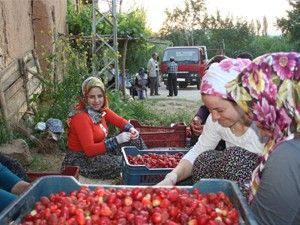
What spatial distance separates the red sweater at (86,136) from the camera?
16.1 feet

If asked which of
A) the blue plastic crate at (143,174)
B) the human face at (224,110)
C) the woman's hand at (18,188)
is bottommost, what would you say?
the blue plastic crate at (143,174)

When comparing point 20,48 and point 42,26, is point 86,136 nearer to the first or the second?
point 20,48

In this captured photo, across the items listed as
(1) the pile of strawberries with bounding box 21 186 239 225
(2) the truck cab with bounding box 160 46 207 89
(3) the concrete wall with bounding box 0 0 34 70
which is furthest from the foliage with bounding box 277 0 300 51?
(1) the pile of strawberries with bounding box 21 186 239 225

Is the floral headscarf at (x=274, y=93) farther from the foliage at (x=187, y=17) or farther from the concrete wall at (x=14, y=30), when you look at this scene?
the foliage at (x=187, y=17)

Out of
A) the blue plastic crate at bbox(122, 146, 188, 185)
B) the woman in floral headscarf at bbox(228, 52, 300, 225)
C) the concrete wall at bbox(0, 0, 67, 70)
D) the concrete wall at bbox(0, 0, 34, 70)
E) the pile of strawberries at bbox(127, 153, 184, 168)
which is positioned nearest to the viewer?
the woman in floral headscarf at bbox(228, 52, 300, 225)

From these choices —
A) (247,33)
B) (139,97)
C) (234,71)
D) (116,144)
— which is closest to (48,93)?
(116,144)

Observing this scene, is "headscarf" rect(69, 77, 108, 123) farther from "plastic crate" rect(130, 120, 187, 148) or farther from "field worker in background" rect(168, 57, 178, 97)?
"field worker in background" rect(168, 57, 178, 97)

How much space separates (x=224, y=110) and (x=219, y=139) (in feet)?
3.87

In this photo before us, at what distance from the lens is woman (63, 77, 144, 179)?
196 inches

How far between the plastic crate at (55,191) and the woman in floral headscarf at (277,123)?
122 mm

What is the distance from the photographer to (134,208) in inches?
105

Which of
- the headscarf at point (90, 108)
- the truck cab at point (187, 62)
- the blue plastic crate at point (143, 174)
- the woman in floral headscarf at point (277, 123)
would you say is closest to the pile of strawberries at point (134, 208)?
the woman in floral headscarf at point (277, 123)

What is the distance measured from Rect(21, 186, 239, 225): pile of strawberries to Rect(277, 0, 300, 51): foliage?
115 ft

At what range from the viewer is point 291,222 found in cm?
213
